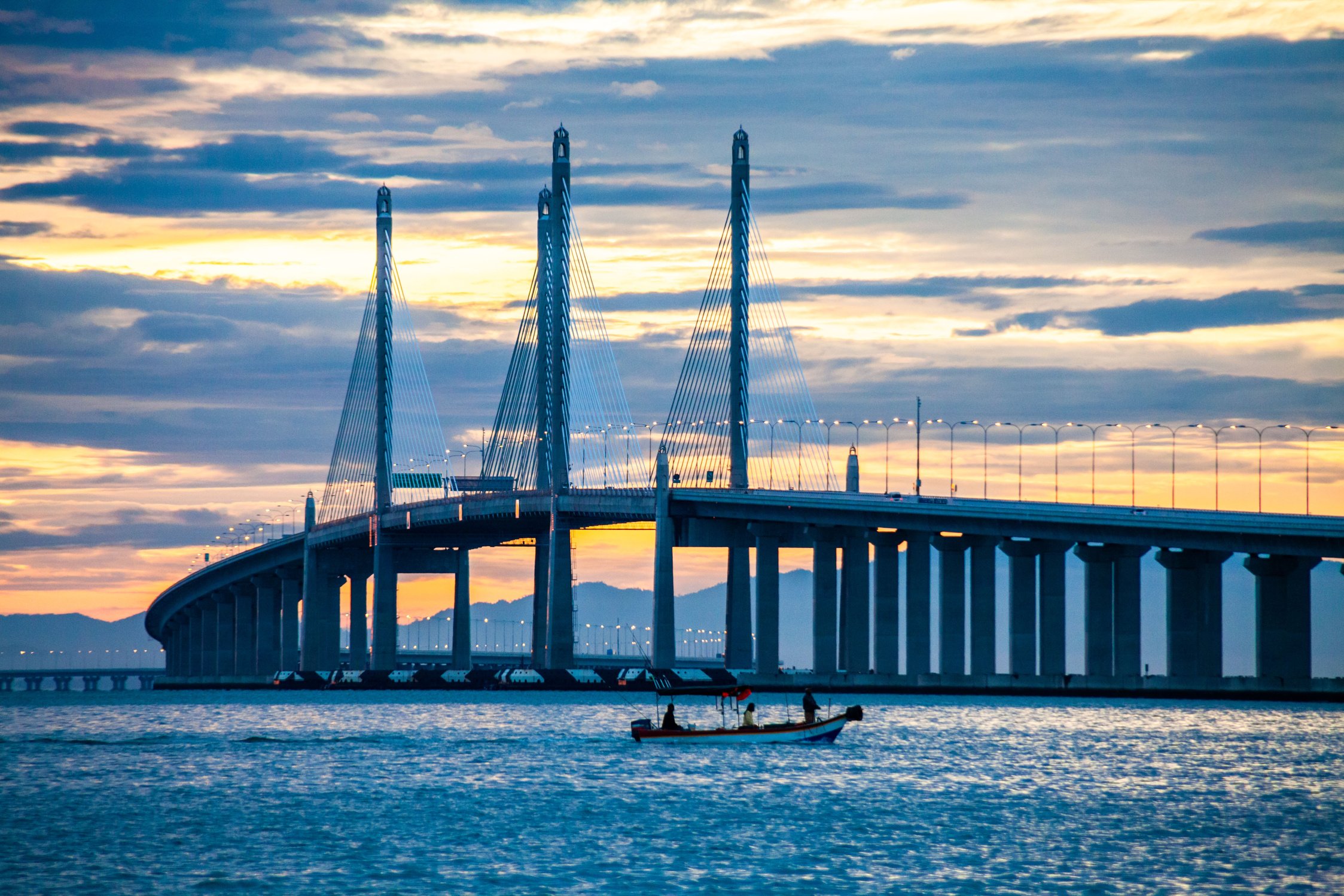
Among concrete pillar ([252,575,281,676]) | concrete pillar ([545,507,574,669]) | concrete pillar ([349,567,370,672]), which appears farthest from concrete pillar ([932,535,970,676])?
concrete pillar ([252,575,281,676])

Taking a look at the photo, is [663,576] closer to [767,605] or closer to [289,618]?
[767,605]

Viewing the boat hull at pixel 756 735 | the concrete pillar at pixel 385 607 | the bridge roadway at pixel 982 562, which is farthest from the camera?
the concrete pillar at pixel 385 607

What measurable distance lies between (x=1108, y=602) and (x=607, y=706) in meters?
32.1

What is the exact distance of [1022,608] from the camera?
399 feet

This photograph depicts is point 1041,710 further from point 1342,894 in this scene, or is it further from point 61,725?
point 1342,894

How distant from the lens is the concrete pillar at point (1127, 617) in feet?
389

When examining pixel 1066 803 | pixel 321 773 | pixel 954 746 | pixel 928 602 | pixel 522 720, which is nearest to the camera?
pixel 1066 803

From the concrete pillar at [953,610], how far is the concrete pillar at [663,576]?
1786cm

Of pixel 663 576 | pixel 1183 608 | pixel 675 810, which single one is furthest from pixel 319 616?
pixel 675 810

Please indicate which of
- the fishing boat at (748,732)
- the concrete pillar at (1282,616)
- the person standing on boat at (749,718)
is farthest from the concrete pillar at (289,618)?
the person standing on boat at (749,718)

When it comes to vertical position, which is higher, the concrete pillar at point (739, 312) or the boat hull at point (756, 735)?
the concrete pillar at point (739, 312)

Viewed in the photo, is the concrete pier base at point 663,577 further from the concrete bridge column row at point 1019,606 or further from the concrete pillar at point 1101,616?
the concrete pillar at point 1101,616

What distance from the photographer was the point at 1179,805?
5878 cm

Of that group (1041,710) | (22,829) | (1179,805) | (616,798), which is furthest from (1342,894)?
(1041,710)
